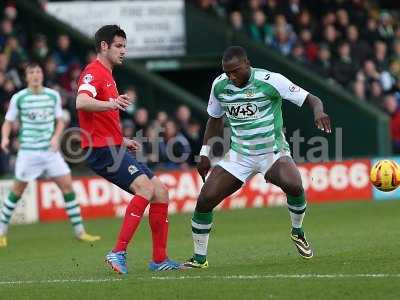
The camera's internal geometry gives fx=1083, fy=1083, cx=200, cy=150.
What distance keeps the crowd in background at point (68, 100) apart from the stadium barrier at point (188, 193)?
55 centimetres

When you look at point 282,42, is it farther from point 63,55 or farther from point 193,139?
point 63,55

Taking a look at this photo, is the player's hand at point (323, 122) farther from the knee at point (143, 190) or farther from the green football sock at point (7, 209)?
the green football sock at point (7, 209)

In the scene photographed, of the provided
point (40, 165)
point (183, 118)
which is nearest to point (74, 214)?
point (40, 165)

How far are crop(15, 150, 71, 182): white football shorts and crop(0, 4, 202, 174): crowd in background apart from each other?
157 inches

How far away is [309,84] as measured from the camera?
23891 millimetres

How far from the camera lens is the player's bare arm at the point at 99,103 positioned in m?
9.70

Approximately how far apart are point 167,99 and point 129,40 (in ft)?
6.51

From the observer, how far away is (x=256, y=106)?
10500mm

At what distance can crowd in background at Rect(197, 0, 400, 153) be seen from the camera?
80.7ft

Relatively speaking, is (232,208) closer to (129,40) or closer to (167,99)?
(167,99)

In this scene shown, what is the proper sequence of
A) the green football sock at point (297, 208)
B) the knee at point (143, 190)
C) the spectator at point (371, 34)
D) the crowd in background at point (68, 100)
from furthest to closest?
the spectator at point (371, 34) < the crowd in background at point (68, 100) < the green football sock at point (297, 208) < the knee at point (143, 190)

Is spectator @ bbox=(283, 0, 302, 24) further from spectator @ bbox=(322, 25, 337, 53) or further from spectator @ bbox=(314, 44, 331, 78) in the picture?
spectator @ bbox=(314, 44, 331, 78)

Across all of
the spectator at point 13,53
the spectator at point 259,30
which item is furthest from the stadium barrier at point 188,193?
the spectator at point 259,30

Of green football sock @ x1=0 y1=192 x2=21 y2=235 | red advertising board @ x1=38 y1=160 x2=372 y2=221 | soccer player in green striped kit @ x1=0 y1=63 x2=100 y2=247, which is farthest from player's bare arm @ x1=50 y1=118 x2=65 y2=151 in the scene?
red advertising board @ x1=38 y1=160 x2=372 y2=221
